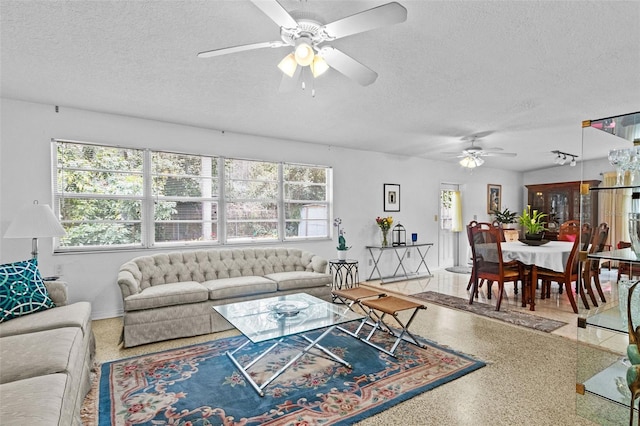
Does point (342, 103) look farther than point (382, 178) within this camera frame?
No

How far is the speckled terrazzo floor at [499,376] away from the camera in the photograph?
1.99 metres

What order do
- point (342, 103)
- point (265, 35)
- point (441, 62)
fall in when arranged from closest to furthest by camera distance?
1. point (265, 35)
2. point (441, 62)
3. point (342, 103)

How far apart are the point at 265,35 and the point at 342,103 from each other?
150cm

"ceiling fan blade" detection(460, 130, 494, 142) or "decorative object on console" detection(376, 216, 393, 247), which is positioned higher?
"ceiling fan blade" detection(460, 130, 494, 142)

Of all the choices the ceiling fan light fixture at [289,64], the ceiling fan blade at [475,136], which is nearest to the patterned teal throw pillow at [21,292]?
the ceiling fan light fixture at [289,64]

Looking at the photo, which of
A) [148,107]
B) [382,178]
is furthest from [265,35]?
[382,178]

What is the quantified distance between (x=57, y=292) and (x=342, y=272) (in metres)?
4.03

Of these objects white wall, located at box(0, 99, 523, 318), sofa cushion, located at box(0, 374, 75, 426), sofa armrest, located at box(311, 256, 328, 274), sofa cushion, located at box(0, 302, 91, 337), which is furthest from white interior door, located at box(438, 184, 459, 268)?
sofa cushion, located at box(0, 374, 75, 426)

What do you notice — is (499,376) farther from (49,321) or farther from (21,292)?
(21,292)

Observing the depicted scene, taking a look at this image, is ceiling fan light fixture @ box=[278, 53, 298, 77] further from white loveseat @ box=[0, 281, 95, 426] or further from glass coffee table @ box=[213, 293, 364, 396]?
white loveseat @ box=[0, 281, 95, 426]

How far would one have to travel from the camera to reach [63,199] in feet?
12.5

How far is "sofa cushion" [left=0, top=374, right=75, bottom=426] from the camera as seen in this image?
4.04 feet

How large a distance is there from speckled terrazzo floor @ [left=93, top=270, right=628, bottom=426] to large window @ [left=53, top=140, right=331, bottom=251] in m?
1.15

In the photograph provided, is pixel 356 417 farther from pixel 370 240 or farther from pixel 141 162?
pixel 370 240
